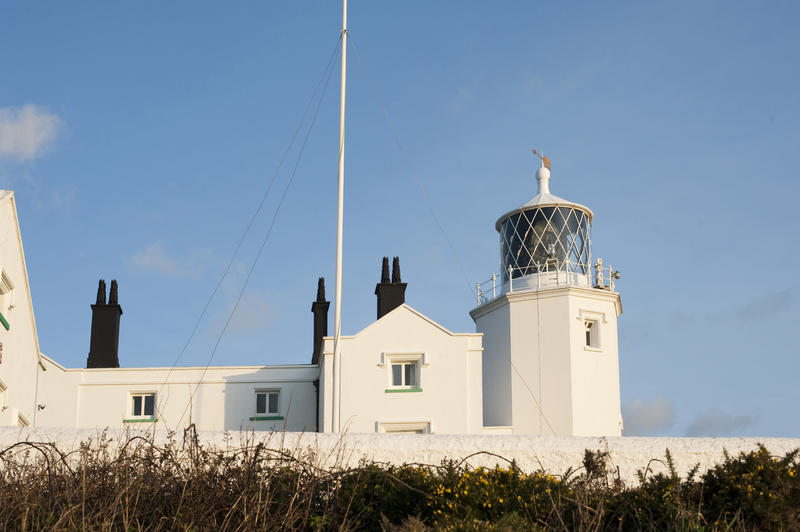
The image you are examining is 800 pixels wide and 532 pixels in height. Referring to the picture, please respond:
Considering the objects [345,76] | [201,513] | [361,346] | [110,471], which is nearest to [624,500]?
[201,513]

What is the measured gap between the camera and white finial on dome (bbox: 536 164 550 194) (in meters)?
31.4

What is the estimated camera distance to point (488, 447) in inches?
378

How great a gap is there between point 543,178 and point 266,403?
38.0 ft

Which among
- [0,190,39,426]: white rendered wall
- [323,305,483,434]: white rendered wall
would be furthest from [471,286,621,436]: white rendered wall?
[0,190,39,426]: white rendered wall

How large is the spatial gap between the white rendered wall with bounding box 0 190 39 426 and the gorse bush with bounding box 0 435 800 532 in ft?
37.9

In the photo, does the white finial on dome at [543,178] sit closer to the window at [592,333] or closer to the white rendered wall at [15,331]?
the window at [592,333]

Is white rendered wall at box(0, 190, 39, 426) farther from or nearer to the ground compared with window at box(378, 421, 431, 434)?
farther from the ground

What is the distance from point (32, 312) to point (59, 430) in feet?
43.5

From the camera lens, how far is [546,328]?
27.7m

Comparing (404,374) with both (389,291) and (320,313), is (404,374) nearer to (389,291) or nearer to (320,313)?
(389,291)

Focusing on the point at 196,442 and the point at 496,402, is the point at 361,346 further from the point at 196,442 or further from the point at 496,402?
the point at 196,442

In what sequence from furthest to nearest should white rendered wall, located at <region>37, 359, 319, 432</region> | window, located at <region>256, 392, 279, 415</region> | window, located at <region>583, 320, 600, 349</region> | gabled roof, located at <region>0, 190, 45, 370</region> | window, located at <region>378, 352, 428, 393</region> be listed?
1. window, located at <region>256, 392, 279, 415</region>
2. white rendered wall, located at <region>37, 359, 319, 432</region>
3. window, located at <region>583, 320, 600, 349</region>
4. window, located at <region>378, 352, 428, 393</region>
5. gabled roof, located at <region>0, 190, 45, 370</region>

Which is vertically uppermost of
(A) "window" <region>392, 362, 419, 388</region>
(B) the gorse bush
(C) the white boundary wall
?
(A) "window" <region>392, 362, 419, 388</region>

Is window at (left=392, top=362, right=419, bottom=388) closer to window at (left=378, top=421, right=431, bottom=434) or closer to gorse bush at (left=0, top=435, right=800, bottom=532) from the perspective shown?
window at (left=378, top=421, right=431, bottom=434)
